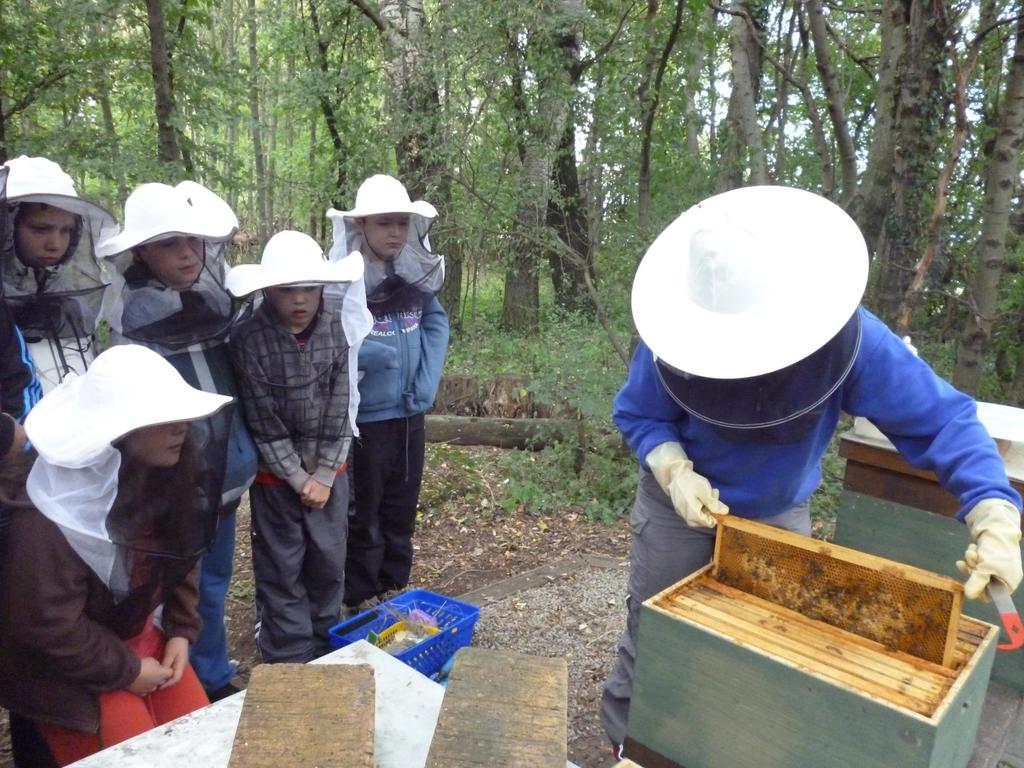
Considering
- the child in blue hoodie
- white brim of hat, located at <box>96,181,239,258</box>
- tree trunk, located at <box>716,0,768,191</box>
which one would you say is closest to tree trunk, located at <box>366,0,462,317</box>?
tree trunk, located at <box>716,0,768,191</box>

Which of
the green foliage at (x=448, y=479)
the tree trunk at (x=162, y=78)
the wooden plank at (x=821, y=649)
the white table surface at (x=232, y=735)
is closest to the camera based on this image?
the white table surface at (x=232, y=735)

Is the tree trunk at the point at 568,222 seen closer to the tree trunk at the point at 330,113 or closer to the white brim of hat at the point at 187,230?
the tree trunk at the point at 330,113

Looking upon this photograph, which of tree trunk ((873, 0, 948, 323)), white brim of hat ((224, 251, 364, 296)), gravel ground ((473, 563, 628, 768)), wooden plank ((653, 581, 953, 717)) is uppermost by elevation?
tree trunk ((873, 0, 948, 323))

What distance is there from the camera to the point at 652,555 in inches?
83.5

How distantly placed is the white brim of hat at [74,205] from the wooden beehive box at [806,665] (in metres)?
2.15

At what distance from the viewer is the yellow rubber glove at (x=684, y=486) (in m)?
1.86

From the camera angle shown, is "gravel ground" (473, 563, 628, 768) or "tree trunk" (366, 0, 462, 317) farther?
"tree trunk" (366, 0, 462, 317)

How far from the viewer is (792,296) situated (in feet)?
5.26

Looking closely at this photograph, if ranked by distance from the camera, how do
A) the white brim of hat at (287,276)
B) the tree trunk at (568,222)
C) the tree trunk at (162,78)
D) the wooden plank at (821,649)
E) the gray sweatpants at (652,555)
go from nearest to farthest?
the wooden plank at (821,649), the gray sweatpants at (652,555), the white brim of hat at (287,276), the tree trunk at (162,78), the tree trunk at (568,222)

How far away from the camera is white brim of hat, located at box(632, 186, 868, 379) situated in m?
1.56

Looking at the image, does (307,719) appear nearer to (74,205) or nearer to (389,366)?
(74,205)

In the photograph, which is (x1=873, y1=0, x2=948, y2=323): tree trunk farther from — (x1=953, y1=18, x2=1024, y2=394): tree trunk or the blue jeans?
the blue jeans

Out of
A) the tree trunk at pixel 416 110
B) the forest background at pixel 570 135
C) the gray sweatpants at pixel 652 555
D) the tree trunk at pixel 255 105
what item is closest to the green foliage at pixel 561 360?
the forest background at pixel 570 135

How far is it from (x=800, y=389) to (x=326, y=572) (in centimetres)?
193
